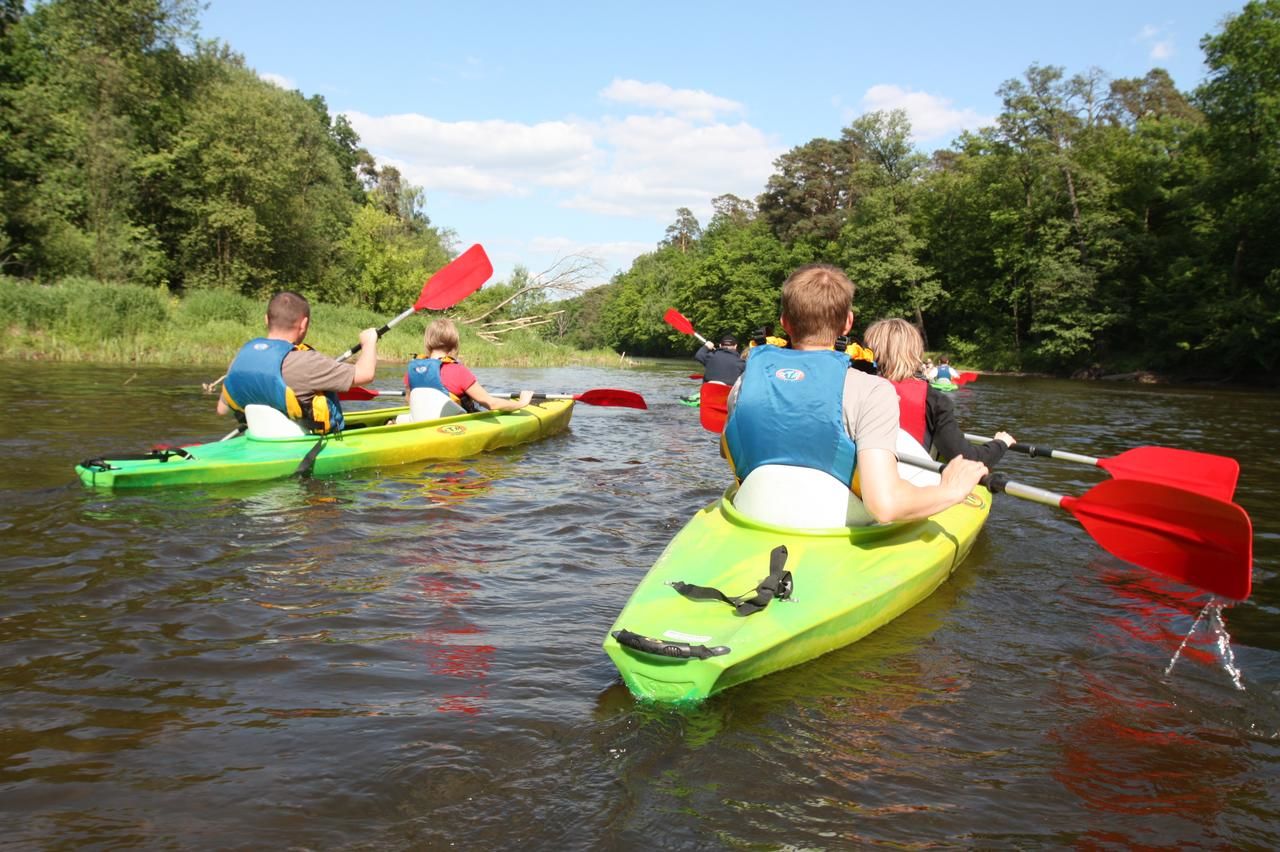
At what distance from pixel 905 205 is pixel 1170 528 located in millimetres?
43755

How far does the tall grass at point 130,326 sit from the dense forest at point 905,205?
3.05 feet

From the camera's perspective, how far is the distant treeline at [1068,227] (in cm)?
2700

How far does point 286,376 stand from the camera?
6.60 m

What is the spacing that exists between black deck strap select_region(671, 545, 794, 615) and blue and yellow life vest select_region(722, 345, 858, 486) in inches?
18.0

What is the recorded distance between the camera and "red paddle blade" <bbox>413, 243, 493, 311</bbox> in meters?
8.66

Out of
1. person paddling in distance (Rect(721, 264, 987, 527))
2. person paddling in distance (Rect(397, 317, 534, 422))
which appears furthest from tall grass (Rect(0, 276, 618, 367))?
person paddling in distance (Rect(721, 264, 987, 527))

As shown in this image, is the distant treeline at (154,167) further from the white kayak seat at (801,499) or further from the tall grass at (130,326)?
the white kayak seat at (801,499)

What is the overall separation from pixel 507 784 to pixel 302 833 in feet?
1.81

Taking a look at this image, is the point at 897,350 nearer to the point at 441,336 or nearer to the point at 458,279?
the point at 441,336

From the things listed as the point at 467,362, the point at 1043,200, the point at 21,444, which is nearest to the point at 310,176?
the point at 467,362

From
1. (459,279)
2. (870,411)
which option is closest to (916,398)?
(870,411)

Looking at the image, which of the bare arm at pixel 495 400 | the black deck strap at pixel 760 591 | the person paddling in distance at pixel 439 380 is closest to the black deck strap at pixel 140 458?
the person paddling in distance at pixel 439 380

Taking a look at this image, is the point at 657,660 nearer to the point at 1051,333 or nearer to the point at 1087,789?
the point at 1087,789

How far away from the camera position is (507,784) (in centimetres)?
250
